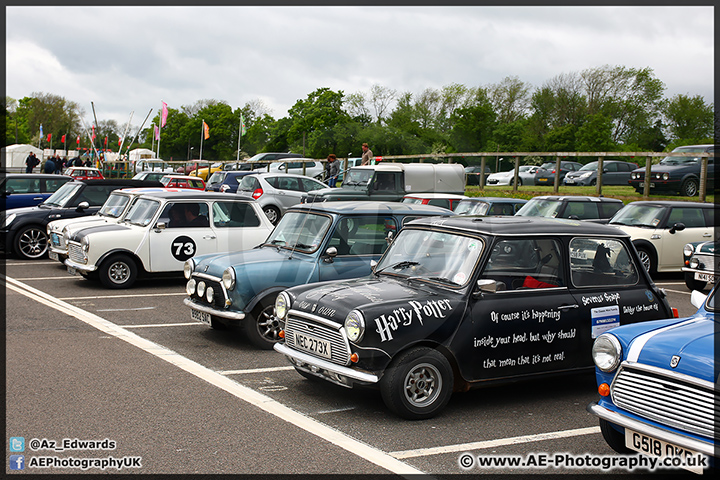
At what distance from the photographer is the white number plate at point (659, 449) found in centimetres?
392

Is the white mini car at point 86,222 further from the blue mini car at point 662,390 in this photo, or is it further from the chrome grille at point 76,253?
the blue mini car at point 662,390

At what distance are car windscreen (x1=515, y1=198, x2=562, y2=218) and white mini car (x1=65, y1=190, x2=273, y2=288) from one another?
7.64 metres

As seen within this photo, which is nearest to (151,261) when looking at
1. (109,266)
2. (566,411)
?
(109,266)

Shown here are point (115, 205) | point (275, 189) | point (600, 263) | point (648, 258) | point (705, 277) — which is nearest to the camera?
point (600, 263)

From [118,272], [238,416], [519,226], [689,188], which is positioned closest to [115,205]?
[118,272]

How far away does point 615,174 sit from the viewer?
3603 cm

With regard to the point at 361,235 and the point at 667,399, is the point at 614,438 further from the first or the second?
the point at 361,235

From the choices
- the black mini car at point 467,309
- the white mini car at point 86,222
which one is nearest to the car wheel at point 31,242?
the white mini car at point 86,222

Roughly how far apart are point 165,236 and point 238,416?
22.5 ft

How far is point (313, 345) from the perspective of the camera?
19.1ft

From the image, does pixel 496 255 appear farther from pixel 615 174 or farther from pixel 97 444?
pixel 615 174

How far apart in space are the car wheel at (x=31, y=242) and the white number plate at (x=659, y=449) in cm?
1428

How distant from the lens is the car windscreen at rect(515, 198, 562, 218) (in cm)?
1648

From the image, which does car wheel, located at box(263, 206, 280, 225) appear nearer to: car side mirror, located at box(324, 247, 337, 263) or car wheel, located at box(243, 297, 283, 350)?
car side mirror, located at box(324, 247, 337, 263)
